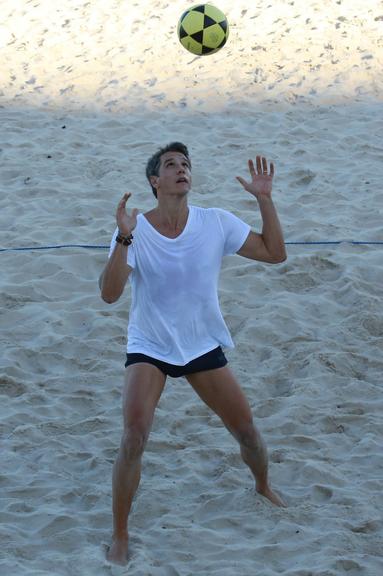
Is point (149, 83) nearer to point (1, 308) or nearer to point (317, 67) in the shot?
point (317, 67)

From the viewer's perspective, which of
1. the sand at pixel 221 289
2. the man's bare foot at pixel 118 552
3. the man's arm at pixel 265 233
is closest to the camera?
the man's bare foot at pixel 118 552

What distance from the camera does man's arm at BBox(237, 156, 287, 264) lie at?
4.81 meters

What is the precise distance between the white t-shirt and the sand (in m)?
0.84

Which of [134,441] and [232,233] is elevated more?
[232,233]

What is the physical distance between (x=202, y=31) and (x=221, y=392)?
3924 mm

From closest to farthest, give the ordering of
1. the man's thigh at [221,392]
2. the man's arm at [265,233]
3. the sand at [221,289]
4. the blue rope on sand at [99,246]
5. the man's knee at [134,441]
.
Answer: the man's knee at [134,441], the man's thigh at [221,392], the man's arm at [265,233], the sand at [221,289], the blue rope on sand at [99,246]

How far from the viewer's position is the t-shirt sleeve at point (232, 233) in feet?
15.9

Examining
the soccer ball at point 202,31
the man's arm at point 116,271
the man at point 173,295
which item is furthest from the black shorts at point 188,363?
the soccer ball at point 202,31

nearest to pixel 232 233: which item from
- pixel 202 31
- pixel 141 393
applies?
pixel 141 393

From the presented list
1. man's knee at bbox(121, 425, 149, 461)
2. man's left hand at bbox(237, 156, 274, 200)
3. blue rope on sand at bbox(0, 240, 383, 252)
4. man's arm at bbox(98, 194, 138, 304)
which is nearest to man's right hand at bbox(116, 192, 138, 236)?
man's arm at bbox(98, 194, 138, 304)

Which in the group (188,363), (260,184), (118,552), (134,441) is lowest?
(118,552)

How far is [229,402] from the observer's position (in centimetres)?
473

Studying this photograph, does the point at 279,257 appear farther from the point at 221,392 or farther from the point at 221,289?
the point at 221,289

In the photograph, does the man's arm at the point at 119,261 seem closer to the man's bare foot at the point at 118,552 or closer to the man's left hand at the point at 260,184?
the man's left hand at the point at 260,184
